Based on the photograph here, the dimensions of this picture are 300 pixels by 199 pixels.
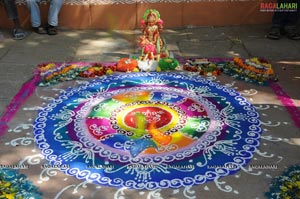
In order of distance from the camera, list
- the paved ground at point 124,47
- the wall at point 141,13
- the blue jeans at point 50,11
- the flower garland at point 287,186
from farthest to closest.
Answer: the wall at point 141,13 < the blue jeans at point 50,11 < the paved ground at point 124,47 < the flower garland at point 287,186

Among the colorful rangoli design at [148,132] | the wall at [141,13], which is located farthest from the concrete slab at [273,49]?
the colorful rangoli design at [148,132]

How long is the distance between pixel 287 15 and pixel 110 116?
12.3 feet

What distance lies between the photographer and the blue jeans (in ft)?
20.1

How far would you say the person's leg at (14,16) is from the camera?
19.5 feet

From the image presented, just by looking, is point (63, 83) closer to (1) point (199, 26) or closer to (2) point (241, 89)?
(2) point (241, 89)

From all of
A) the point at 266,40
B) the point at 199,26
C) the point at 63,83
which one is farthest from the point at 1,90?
the point at 266,40

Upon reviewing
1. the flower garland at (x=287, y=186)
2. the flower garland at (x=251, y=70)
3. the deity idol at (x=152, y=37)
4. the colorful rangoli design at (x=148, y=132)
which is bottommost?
the flower garland at (x=287, y=186)

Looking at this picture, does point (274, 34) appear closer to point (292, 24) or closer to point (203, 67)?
point (292, 24)

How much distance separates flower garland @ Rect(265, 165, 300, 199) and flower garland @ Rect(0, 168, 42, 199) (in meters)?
1.74

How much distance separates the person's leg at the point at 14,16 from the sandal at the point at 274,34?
3975mm

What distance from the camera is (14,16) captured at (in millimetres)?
6012

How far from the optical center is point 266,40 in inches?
238

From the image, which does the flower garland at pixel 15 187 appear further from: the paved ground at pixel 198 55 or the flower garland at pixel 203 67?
the flower garland at pixel 203 67

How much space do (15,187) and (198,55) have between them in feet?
11.2
